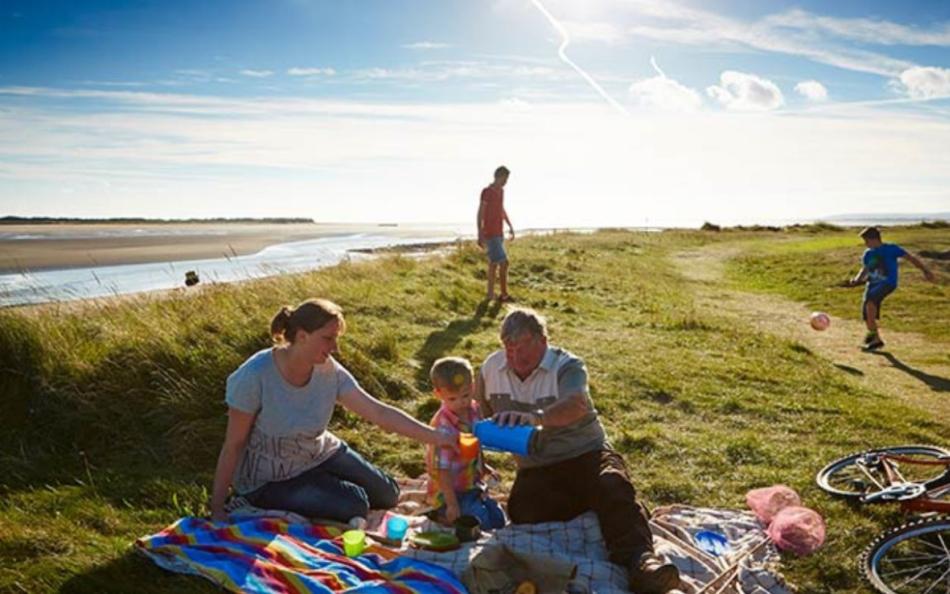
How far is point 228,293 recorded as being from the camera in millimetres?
11375

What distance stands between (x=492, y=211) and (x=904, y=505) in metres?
10.3

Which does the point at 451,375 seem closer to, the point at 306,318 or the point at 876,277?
the point at 306,318

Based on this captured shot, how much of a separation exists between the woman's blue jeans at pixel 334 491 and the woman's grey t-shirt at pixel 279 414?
8 cm

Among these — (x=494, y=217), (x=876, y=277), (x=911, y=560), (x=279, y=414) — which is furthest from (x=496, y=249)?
(x=911, y=560)

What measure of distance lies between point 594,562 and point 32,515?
13.7 ft

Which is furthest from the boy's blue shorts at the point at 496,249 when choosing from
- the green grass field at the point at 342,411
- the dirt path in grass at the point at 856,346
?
the dirt path in grass at the point at 856,346

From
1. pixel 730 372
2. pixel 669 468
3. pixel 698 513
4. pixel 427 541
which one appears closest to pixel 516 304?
pixel 730 372

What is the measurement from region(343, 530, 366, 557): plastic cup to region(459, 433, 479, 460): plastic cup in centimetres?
94

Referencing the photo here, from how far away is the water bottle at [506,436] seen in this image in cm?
515

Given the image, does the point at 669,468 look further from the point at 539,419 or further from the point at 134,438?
the point at 134,438

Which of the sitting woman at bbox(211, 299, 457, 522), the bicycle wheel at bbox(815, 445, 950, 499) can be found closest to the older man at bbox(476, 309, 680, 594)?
the sitting woman at bbox(211, 299, 457, 522)

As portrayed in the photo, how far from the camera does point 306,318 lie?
5.30m

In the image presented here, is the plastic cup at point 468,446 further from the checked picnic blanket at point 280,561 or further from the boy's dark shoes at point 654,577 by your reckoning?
the boy's dark shoes at point 654,577

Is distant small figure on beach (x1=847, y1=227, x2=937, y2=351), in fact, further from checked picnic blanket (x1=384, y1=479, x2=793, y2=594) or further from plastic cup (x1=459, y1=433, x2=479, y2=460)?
plastic cup (x1=459, y1=433, x2=479, y2=460)
